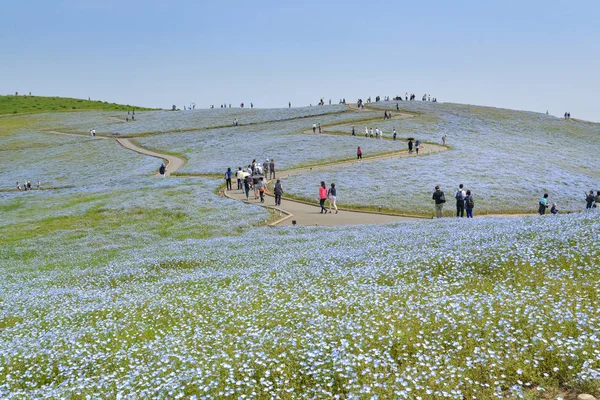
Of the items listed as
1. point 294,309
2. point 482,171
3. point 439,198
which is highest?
point 482,171

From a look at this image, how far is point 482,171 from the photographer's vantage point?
172 feet

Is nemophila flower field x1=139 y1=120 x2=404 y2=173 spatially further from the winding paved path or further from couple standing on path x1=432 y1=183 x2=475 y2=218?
couple standing on path x1=432 y1=183 x2=475 y2=218

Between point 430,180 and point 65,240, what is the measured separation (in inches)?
1300

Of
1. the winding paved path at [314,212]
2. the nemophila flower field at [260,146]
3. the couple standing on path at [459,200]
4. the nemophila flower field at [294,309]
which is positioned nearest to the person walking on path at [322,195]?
the winding paved path at [314,212]

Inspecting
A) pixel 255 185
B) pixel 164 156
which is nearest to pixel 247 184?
pixel 255 185

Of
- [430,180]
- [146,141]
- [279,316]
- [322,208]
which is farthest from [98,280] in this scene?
[146,141]

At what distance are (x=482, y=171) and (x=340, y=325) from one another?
46631 millimetres

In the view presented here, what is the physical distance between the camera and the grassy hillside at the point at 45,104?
14775 centimetres

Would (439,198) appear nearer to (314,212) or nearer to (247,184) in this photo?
(314,212)

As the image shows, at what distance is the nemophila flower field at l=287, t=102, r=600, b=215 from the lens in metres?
41.9

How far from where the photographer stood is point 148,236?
105 ft

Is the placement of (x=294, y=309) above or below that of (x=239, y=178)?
below

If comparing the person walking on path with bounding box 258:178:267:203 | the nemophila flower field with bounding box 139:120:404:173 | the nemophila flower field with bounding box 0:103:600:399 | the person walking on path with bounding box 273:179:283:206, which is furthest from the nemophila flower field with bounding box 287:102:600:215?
the nemophila flower field with bounding box 0:103:600:399

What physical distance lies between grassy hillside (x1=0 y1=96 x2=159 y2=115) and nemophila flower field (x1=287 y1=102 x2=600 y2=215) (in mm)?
106254
